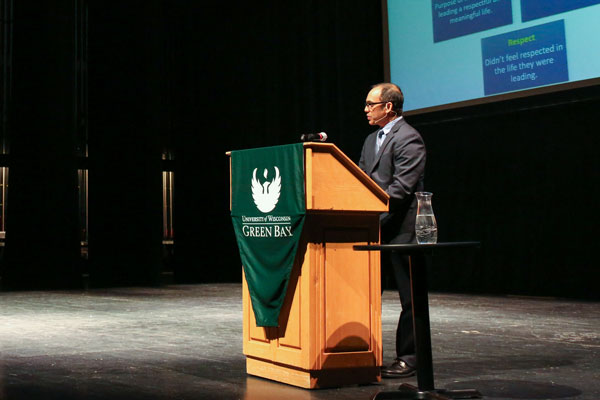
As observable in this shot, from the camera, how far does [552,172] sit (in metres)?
7.46

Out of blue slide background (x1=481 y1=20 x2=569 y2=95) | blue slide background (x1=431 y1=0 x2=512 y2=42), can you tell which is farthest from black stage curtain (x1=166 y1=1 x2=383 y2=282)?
blue slide background (x1=481 y1=20 x2=569 y2=95)

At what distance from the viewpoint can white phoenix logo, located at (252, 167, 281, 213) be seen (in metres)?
3.28

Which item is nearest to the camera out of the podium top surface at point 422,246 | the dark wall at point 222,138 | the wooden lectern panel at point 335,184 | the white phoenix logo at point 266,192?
the podium top surface at point 422,246

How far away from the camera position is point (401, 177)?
343 cm

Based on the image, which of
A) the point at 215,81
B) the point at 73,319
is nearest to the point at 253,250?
the point at 73,319

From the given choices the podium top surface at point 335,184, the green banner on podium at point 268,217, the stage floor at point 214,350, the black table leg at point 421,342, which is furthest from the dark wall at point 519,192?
the black table leg at point 421,342

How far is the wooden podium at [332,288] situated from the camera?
10.3 feet

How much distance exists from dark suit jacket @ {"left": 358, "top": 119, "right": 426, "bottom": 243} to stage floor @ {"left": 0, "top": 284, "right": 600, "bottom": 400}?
2.04ft

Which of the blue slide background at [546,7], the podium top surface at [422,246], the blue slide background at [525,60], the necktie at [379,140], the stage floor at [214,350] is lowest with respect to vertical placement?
the stage floor at [214,350]

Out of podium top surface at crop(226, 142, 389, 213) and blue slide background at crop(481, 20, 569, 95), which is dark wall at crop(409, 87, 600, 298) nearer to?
blue slide background at crop(481, 20, 569, 95)

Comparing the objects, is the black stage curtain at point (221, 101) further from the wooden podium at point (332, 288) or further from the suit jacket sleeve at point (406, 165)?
the wooden podium at point (332, 288)

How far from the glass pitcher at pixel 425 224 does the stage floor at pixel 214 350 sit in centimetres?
63

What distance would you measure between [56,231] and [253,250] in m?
6.32

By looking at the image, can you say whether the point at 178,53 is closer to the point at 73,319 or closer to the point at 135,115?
the point at 135,115
